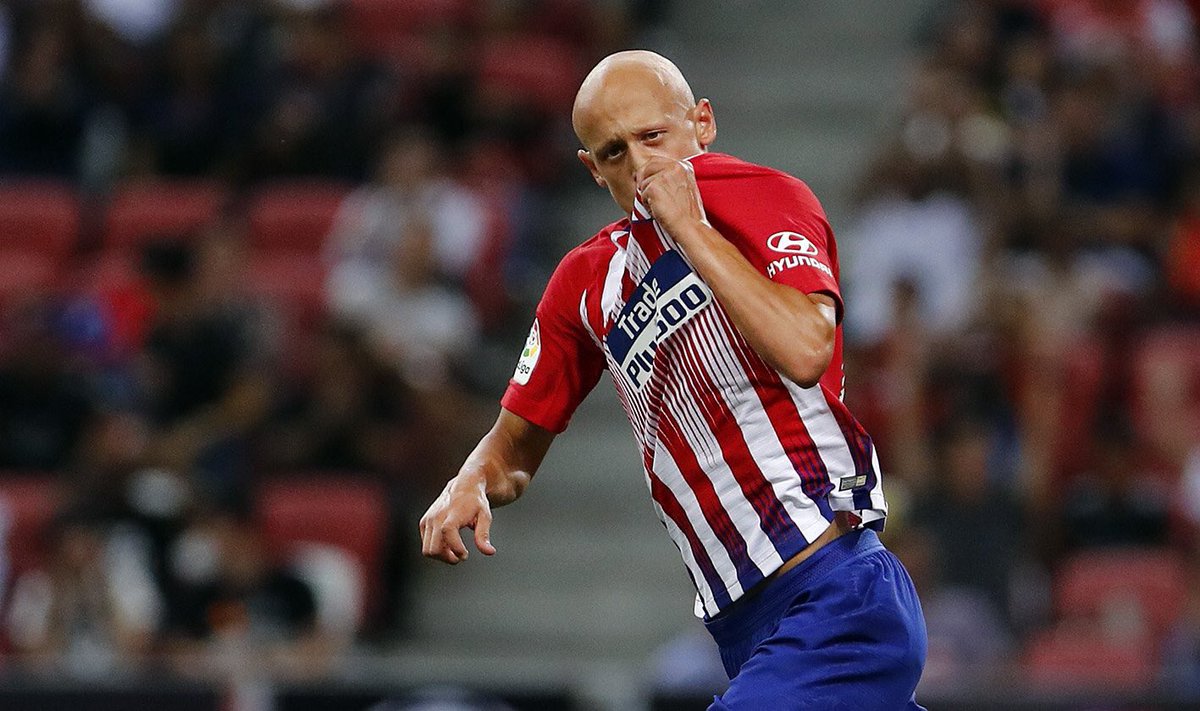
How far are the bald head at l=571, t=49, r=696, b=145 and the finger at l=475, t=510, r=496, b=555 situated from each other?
0.86m

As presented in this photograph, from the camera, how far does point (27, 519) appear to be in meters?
10.4

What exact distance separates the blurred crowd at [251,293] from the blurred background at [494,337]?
3 cm

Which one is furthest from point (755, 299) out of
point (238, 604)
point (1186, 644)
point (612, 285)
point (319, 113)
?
point (319, 113)

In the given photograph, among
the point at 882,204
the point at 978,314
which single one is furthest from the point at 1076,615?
the point at 882,204

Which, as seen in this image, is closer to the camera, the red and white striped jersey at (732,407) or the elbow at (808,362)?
the elbow at (808,362)

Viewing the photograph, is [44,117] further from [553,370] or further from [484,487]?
[484,487]

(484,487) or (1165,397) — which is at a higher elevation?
(1165,397)

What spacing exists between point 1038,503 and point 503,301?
143 inches

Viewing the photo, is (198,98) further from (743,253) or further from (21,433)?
(743,253)

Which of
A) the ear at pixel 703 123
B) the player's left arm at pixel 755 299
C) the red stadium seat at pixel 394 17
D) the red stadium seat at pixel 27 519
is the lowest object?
the player's left arm at pixel 755 299

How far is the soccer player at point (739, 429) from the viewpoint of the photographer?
386cm

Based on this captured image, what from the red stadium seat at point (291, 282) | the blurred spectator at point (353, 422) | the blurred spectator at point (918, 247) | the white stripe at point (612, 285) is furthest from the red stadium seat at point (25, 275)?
the white stripe at point (612, 285)

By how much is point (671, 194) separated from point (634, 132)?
0.23 m

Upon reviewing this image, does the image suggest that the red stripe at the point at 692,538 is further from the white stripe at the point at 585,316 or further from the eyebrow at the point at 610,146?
the eyebrow at the point at 610,146
